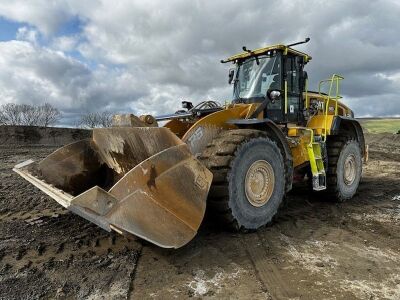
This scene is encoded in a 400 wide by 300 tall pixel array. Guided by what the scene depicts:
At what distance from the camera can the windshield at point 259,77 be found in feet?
21.3

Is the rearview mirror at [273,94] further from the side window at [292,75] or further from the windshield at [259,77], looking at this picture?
the side window at [292,75]

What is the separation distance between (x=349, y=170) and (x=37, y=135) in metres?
13.3

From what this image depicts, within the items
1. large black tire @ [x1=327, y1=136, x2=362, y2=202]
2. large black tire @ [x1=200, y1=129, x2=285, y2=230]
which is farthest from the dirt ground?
large black tire @ [x1=327, y1=136, x2=362, y2=202]

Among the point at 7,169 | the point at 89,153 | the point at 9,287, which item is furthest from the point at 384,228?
the point at 7,169

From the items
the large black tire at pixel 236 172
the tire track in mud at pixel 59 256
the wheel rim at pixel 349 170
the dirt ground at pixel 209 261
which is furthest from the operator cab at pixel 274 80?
the tire track in mud at pixel 59 256

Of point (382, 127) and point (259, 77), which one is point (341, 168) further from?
point (382, 127)

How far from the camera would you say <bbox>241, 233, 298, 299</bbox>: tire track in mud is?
146 inches

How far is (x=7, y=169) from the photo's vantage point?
10602 mm

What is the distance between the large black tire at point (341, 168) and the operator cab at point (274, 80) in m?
1.06

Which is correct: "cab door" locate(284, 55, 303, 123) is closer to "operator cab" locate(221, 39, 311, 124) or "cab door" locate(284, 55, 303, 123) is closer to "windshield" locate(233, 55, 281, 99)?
"operator cab" locate(221, 39, 311, 124)

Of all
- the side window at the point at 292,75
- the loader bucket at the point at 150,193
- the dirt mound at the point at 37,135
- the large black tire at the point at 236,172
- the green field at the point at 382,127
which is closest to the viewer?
the loader bucket at the point at 150,193

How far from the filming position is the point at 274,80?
6.51 m

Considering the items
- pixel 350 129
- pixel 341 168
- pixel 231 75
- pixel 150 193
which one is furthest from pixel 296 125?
pixel 150 193

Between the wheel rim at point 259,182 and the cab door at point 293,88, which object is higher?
the cab door at point 293,88
